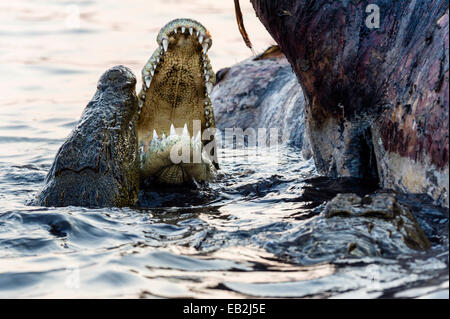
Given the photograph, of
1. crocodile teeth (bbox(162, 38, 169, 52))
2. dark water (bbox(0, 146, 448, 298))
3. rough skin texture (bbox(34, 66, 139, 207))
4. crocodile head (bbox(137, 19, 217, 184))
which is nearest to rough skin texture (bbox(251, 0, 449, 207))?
dark water (bbox(0, 146, 448, 298))

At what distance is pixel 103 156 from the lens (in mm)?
5242

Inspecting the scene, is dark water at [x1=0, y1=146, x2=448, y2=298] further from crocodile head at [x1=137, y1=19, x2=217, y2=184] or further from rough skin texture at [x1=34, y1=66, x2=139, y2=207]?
crocodile head at [x1=137, y1=19, x2=217, y2=184]

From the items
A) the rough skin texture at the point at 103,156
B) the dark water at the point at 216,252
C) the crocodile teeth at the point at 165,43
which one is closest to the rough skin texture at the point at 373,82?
the dark water at the point at 216,252

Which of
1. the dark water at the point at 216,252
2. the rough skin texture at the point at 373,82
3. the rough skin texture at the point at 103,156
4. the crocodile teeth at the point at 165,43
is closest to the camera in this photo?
the dark water at the point at 216,252

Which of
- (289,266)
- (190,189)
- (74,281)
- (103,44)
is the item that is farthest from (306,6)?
(103,44)

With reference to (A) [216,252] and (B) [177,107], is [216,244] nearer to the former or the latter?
(A) [216,252]

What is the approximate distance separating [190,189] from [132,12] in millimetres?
11418

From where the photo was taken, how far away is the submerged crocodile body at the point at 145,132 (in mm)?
5203

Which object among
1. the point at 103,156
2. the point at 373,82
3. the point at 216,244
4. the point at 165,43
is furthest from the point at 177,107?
the point at 216,244

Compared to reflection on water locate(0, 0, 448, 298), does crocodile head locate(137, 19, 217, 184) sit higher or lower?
higher

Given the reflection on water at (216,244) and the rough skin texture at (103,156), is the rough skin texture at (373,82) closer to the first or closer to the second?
the reflection on water at (216,244)

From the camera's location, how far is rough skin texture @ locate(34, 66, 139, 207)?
5.18 meters

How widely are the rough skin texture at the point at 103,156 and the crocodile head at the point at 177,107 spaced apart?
22 centimetres

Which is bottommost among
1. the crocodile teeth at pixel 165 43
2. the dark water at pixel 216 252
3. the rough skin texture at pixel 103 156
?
the dark water at pixel 216 252
